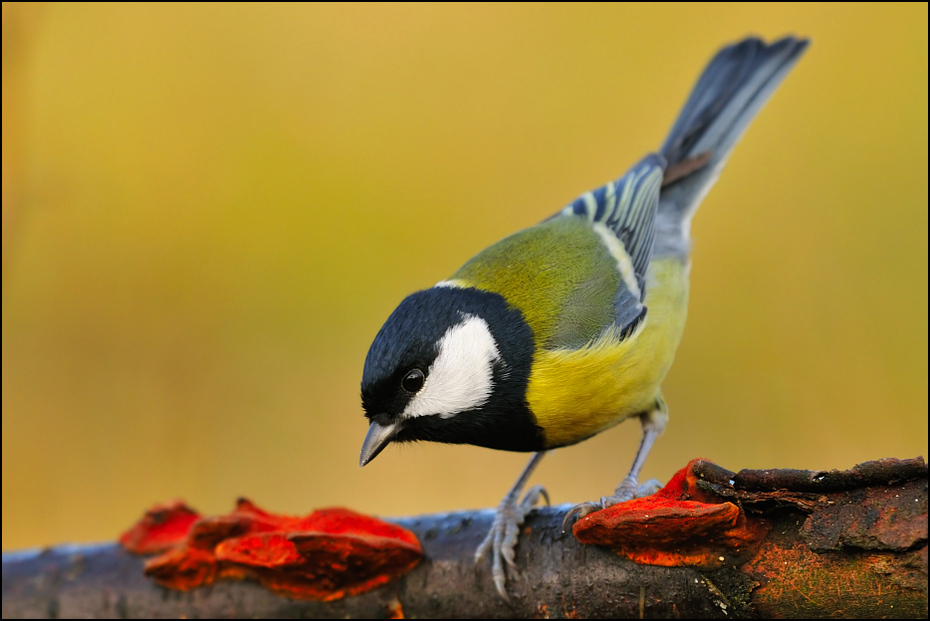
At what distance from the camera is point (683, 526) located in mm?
1333

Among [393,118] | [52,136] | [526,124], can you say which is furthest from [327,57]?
[52,136]

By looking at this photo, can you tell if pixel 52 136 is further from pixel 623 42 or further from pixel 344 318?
pixel 623 42

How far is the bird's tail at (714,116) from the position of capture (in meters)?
3.30

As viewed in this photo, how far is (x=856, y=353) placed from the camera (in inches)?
141

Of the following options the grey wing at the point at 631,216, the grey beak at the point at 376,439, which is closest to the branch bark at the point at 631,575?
the grey beak at the point at 376,439

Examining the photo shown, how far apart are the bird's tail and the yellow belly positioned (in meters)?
0.92

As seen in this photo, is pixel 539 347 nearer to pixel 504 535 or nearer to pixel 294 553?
pixel 504 535

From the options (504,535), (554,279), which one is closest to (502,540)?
(504,535)

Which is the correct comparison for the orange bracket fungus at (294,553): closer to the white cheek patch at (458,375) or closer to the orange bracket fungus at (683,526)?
the white cheek patch at (458,375)

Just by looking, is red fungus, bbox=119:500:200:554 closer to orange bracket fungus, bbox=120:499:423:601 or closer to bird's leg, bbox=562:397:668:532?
orange bracket fungus, bbox=120:499:423:601

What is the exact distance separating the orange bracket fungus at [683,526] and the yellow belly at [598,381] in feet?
1.98

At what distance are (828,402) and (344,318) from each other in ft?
7.30

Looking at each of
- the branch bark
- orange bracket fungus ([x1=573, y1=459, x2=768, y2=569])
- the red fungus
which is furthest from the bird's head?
orange bracket fungus ([x1=573, y1=459, x2=768, y2=569])

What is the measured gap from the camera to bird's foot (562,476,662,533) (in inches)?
68.8
